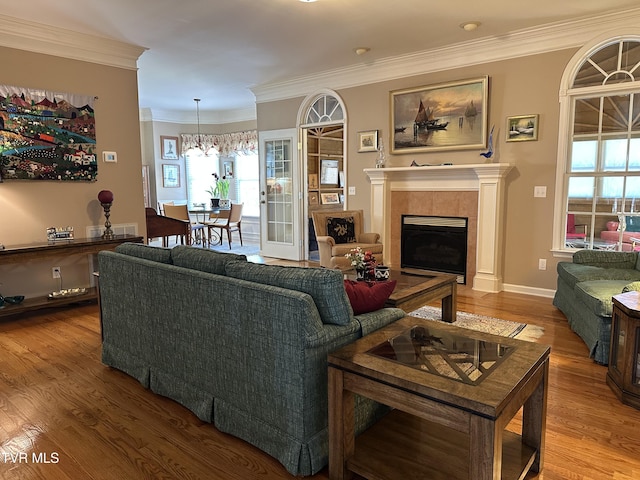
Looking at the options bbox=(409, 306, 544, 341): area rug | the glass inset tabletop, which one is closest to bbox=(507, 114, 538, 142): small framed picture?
bbox=(409, 306, 544, 341): area rug

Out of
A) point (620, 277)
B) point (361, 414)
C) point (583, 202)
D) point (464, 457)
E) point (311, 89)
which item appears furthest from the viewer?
point (311, 89)

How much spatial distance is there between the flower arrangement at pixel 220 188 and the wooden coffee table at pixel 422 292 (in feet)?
20.9

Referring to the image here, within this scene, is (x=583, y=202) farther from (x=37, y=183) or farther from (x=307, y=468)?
(x=37, y=183)

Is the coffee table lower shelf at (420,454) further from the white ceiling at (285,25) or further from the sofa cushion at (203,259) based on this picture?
the white ceiling at (285,25)

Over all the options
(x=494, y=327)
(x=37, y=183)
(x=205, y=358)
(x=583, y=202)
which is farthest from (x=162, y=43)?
(x=583, y=202)

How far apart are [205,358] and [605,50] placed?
15.1 feet

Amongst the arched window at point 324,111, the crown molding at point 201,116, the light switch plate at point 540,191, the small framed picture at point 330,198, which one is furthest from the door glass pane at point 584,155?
the crown molding at point 201,116

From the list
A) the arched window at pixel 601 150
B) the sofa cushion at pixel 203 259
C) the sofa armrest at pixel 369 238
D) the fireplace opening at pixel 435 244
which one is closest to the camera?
the sofa cushion at pixel 203 259

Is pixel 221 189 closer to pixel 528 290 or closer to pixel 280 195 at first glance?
pixel 280 195

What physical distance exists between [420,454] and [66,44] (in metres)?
4.89

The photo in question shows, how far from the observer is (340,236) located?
18.1 feet

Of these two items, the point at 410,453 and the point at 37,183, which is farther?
the point at 37,183

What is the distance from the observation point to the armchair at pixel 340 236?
16.9ft

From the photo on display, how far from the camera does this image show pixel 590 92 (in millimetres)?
4297
